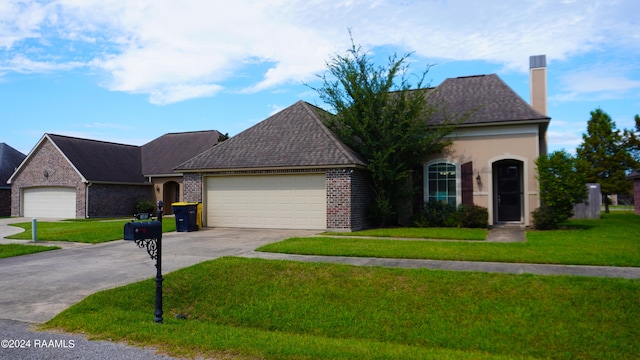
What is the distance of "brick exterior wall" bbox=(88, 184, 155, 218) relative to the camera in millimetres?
26781

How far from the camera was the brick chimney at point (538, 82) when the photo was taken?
19.4 metres

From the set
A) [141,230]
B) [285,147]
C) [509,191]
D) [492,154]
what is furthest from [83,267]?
[509,191]

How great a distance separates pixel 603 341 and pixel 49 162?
2994cm

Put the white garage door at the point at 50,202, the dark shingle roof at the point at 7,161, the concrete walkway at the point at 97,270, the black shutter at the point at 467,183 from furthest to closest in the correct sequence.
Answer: the dark shingle roof at the point at 7,161, the white garage door at the point at 50,202, the black shutter at the point at 467,183, the concrete walkway at the point at 97,270

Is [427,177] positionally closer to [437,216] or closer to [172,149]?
[437,216]

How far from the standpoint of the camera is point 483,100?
1928 cm

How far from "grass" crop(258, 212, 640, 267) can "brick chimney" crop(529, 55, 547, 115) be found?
7.72m

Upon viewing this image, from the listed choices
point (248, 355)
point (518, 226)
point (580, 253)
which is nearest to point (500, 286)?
point (580, 253)

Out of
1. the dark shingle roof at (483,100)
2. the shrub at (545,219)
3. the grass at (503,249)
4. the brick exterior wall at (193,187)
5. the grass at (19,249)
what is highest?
the dark shingle roof at (483,100)

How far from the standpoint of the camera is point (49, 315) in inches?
262

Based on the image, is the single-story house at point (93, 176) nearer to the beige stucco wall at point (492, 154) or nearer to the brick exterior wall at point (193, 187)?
the brick exterior wall at point (193, 187)

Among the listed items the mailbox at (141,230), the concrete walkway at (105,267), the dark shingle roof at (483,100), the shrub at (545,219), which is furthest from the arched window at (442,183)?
the mailbox at (141,230)

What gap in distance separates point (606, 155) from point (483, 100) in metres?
18.3

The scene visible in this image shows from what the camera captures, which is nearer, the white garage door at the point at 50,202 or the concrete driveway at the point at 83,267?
the concrete driveway at the point at 83,267
